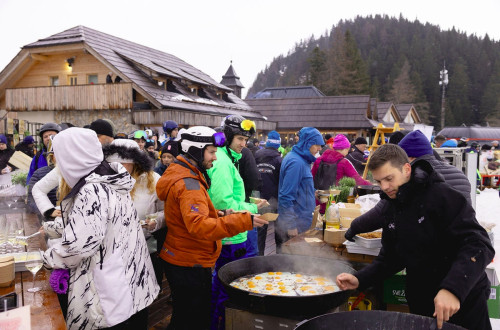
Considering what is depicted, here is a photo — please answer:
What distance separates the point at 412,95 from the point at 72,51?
59.0 m

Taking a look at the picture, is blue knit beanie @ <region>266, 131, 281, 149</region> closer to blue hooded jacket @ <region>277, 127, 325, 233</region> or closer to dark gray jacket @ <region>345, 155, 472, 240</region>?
blue hooded jacket @ <region>277, 127, 325, 233</region>

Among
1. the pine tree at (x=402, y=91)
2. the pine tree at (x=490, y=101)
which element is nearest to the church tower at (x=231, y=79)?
the pine tree at (x=402, y=91)

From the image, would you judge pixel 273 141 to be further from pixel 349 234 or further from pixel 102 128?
pixel 349 234

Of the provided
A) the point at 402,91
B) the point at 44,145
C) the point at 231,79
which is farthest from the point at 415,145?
the point at 402,91

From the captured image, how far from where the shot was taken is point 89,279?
2.18 meters

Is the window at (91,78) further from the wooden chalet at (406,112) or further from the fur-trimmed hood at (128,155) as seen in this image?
the wooden chalet at (406,112)

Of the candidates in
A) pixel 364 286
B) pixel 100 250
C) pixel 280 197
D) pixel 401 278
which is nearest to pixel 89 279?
pixel 100 250

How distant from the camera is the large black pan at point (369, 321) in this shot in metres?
1.97

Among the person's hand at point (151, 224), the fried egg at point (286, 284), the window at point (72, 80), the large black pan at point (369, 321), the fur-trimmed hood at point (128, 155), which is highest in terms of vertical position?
the window at point (72, 80)

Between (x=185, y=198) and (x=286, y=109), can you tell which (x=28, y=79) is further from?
(x=185, y=198)

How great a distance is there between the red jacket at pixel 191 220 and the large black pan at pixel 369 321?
32.1 inches

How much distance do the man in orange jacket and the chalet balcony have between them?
14.5 m

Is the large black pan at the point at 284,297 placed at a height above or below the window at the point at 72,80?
below

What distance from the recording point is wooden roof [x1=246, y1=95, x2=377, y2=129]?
25422 mm
